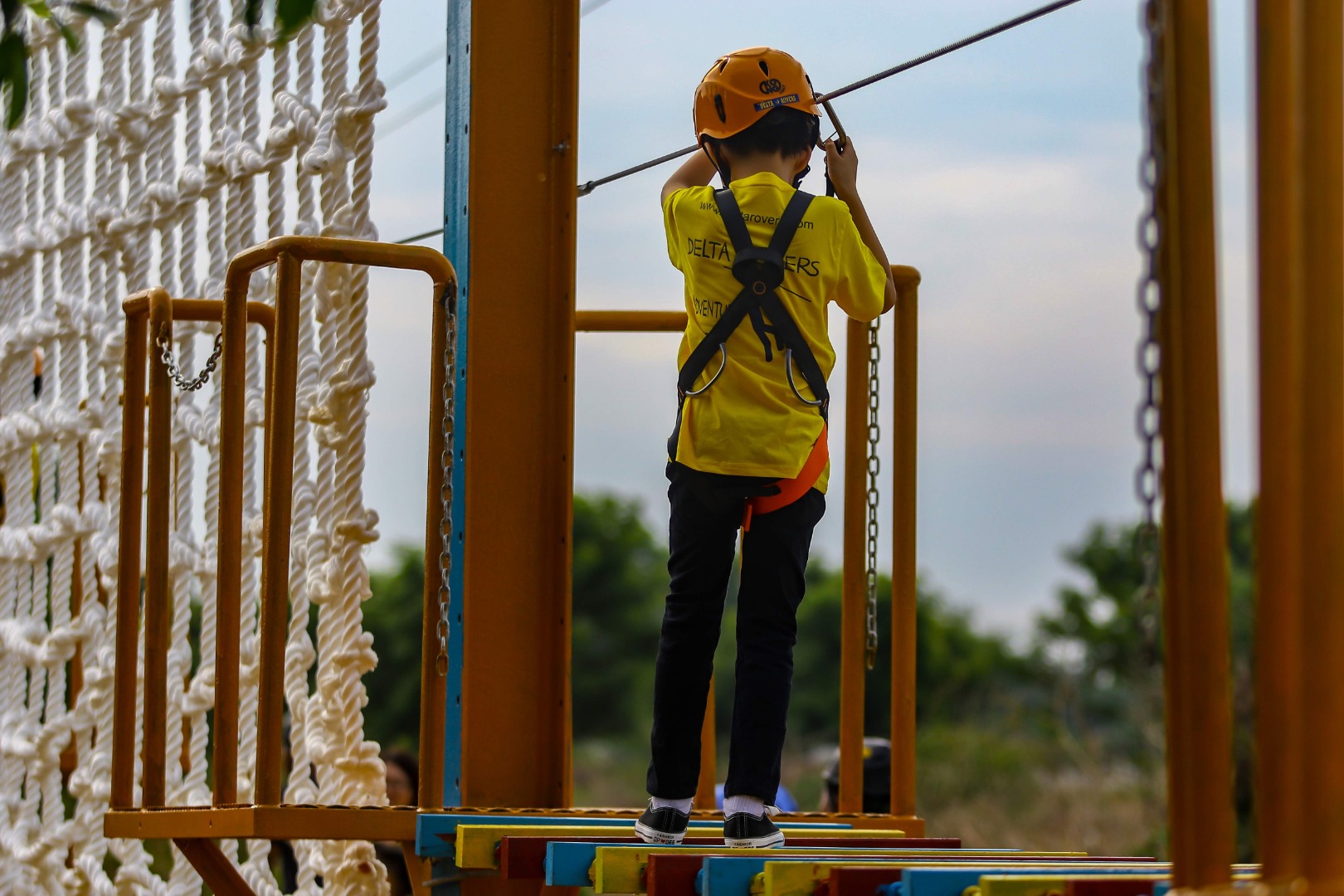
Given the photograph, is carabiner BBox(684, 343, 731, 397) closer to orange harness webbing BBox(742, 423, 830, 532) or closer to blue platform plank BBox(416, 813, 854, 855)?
orange harness webbing BBox(742, 423, 830, 532)

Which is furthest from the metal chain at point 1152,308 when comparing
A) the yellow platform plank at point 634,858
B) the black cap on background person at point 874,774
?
the black cap on background person at point 874,774

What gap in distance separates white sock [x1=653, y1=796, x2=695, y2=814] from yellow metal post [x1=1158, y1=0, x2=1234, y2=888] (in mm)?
1515

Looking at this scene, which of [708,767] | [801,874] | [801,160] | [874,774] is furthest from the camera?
[874,774]

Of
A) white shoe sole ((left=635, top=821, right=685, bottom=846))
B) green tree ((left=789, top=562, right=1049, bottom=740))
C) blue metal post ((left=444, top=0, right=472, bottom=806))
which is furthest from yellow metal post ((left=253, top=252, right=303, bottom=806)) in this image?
green tree ((left=789, top=562, right=1049, bottom=740))

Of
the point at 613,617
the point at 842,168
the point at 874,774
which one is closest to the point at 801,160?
the point at 842,168

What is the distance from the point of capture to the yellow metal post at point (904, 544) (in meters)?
3.63

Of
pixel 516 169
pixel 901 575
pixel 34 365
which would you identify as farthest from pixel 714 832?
pixel 34 365

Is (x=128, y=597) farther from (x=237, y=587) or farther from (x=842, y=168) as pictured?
(x=842, y=168)

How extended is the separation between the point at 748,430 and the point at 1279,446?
1557mm

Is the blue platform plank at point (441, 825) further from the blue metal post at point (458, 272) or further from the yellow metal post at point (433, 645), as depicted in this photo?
the blue metal post at point (458, 272)

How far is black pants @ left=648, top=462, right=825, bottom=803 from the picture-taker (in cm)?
300

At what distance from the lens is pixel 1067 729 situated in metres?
29.3

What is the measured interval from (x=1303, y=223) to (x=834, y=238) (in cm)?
166

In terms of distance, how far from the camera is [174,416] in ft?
14.4
